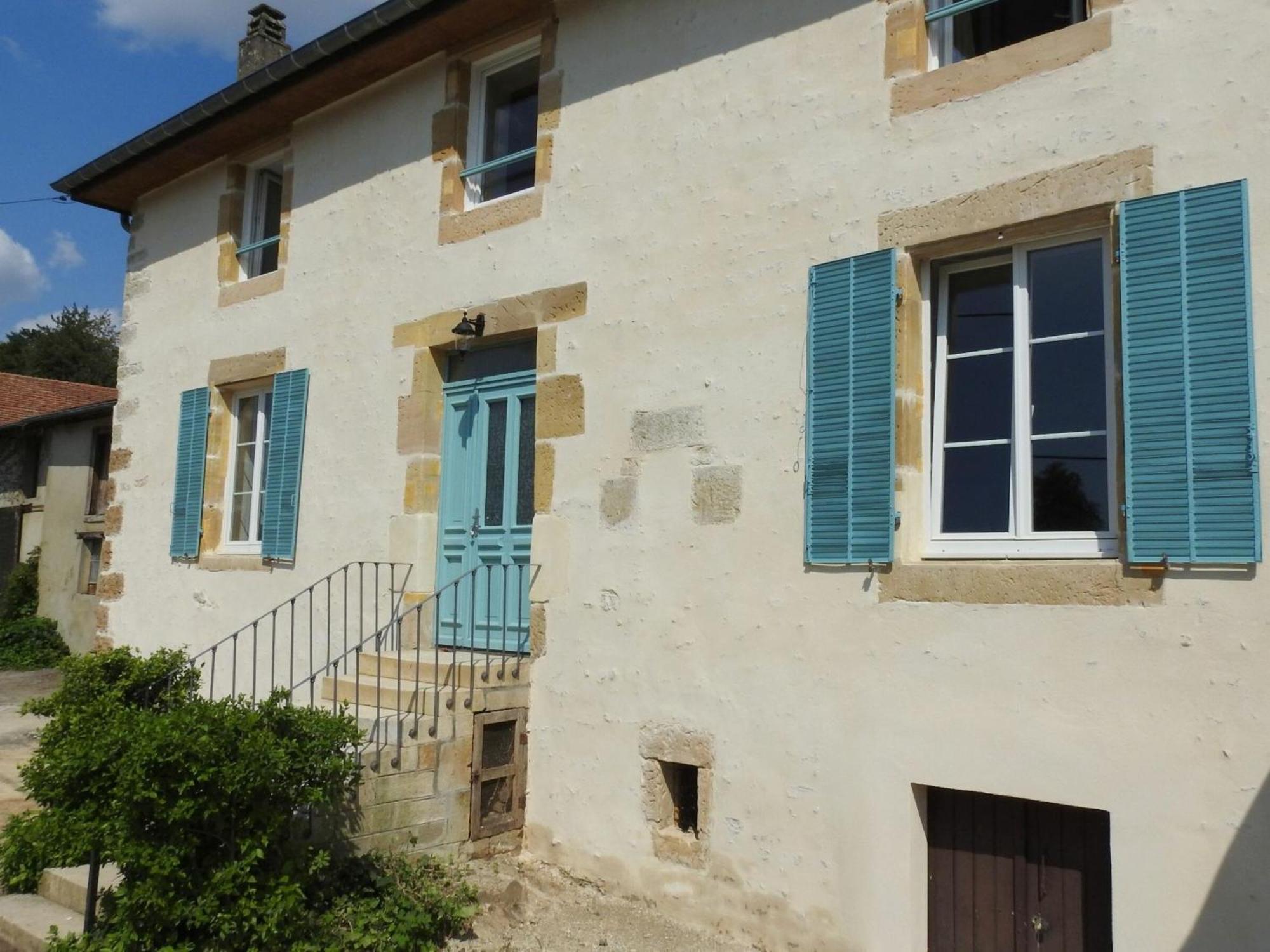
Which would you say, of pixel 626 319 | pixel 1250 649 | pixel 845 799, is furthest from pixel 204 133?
pixel 1250 649

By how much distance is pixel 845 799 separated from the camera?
4398mm

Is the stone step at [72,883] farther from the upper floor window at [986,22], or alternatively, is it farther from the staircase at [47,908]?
the upper floor window at [986,22]

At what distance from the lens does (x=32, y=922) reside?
15.1 ft

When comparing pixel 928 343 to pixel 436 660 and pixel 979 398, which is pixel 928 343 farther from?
pixel 436 660

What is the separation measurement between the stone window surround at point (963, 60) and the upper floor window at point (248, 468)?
16.6ft

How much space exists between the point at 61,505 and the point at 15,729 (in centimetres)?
635

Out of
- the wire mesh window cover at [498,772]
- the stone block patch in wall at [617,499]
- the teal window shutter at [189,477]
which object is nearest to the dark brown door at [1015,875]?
the stone block patch in wall at [617,499]

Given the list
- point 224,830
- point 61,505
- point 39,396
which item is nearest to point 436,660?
point 224,830

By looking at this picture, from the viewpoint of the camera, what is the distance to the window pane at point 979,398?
4.38 metres

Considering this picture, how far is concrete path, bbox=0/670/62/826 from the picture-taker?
6605 mm

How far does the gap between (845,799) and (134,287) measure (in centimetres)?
763

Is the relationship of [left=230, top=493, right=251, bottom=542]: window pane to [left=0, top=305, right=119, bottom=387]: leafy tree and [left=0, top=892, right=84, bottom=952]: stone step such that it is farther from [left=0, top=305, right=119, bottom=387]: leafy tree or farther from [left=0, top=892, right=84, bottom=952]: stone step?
[left=0, top=305, right=119, bottom=387]: leafy tree

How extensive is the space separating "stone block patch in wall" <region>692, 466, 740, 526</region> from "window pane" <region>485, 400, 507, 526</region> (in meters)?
1.65

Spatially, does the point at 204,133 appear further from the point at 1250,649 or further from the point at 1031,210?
the point at 1250,649
